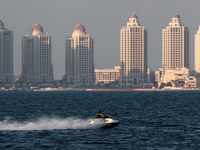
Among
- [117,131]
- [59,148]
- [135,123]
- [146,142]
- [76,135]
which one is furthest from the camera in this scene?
[135,123]

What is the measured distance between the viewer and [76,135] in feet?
193

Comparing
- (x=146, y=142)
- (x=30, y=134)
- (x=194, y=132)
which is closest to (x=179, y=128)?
(x=194, y=132)

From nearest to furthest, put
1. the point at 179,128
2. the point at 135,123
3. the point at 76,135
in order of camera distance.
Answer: the point at 76,135 < the point at 179,128 < the point at 135,123

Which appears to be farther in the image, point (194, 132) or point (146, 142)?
point (194, 132)

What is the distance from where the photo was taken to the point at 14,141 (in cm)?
5431

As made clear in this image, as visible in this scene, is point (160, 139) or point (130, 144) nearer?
point (130, 144)

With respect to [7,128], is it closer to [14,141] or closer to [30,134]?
[30,134]

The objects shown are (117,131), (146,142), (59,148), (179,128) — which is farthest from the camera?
(179,128)

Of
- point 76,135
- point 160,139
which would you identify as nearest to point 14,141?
point 76,135

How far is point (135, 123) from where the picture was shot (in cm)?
7406

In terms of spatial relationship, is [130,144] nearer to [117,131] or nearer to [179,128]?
[117,131]

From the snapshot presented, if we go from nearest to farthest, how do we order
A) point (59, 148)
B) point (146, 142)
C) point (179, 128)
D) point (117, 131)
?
1. point (59, 148)
2. point (146, 142)
3. point (117, 131)
4. point (179, 128)

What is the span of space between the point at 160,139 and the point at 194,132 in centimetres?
805

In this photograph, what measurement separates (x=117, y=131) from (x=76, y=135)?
6676 mm
